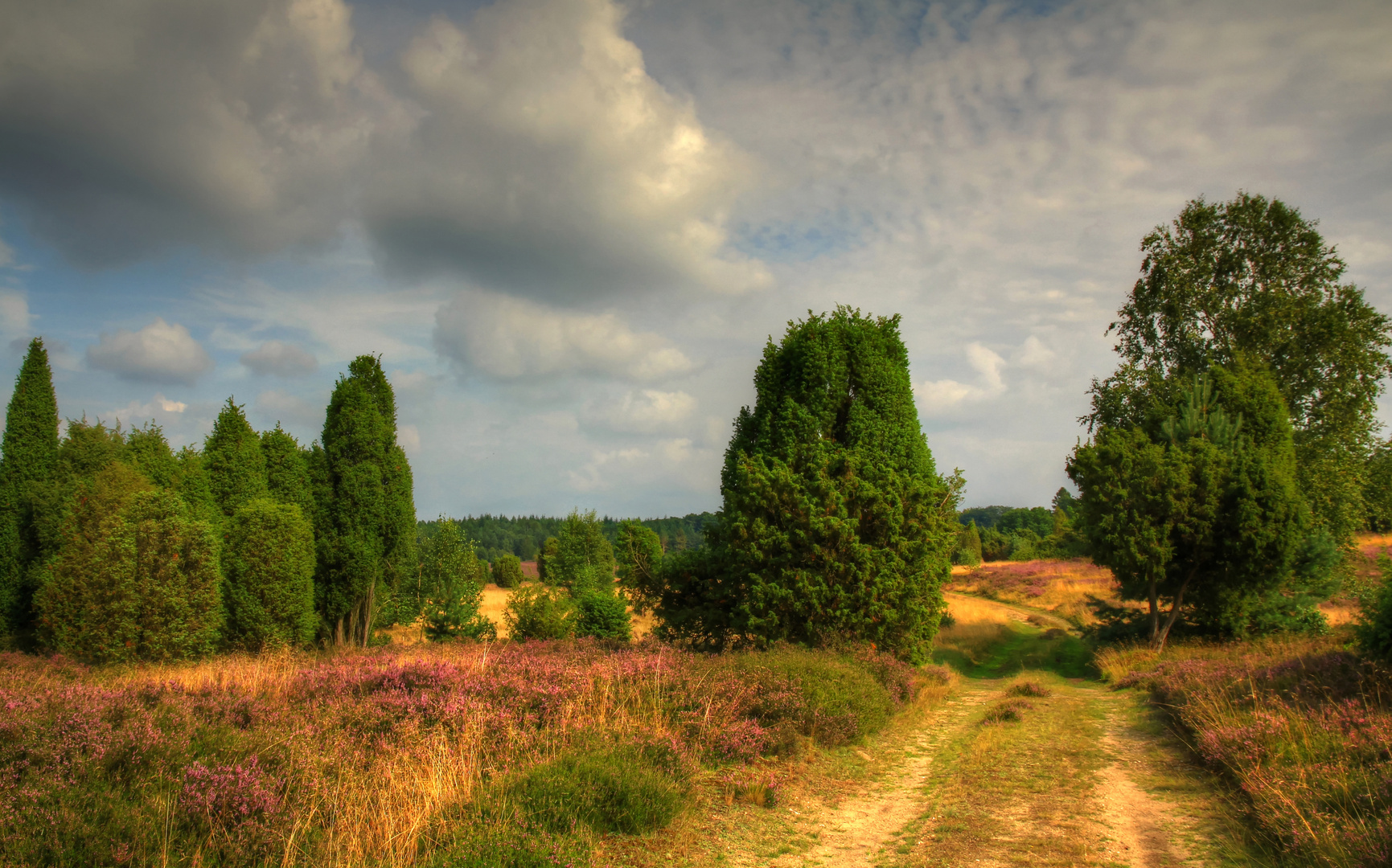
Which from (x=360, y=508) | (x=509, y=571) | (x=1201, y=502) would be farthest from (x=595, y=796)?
(x=509, y=571)

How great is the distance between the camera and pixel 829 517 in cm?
1417

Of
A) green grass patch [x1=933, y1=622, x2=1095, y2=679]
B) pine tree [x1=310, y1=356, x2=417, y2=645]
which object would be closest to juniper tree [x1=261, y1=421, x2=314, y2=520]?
pine tree [x1=310, y1=356, x2=417, y2=645]

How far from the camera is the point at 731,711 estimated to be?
9.54m

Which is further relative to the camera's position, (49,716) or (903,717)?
(903,717)

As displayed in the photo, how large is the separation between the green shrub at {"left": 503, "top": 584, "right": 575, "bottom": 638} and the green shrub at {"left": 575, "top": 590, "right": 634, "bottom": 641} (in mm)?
395

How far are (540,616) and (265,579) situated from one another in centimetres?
788

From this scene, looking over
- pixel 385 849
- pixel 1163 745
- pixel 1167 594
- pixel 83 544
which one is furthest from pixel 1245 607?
pixel 83 544

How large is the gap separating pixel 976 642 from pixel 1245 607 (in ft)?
32.6

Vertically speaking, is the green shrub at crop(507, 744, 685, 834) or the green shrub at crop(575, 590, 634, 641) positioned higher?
the green shrub at crop(507, 744, 685, 834)

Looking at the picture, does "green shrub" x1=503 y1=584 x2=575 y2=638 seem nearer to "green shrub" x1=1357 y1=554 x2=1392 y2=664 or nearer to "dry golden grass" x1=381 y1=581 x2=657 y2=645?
"dry golden grass" x1=381 y1=581 x2=657 y2=645

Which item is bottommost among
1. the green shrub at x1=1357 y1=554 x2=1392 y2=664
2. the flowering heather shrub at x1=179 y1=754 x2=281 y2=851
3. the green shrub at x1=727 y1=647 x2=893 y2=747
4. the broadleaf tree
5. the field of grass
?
the field of grass

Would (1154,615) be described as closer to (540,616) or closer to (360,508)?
(540,616)

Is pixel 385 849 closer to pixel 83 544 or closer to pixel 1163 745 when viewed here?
pixel 1163 745

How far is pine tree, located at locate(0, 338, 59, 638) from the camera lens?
1995 cm
